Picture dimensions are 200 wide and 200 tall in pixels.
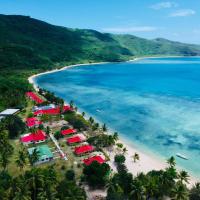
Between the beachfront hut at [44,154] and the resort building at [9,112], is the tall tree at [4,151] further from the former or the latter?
the resort building at [9,112]

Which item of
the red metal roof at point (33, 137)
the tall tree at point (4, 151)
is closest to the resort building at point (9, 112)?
the red metal roof at point (33, 137)

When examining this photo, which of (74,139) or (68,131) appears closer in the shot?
(74,139)

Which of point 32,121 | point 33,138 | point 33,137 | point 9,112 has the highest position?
point 9,112

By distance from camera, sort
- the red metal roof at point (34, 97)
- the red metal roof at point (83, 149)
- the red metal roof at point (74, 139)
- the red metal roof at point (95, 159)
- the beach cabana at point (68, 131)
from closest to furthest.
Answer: the red metal roof at point (95, 159) < the red metal roof at point (83, 149) < the red metal roof at point (74, 139) < the beach cabana at point (68, 131) < the red metal roof at point (34, 97)

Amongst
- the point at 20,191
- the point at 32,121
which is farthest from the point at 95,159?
the point at 32,121

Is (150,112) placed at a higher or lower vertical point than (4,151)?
lower

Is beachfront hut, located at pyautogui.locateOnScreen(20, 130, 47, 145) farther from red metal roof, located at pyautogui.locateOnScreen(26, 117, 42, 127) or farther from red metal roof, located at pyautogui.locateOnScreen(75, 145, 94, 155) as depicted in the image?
red metal roof, located at pyautogui.locateOnScreen(75, 145, 94, 155)

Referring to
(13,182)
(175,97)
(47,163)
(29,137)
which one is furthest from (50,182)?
(175,97)

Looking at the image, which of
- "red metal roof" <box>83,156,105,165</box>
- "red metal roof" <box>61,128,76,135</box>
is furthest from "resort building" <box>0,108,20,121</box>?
"red metal roof" <box>83,156,105,165</box>

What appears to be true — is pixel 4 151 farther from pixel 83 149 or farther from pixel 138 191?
pixel 138 191
